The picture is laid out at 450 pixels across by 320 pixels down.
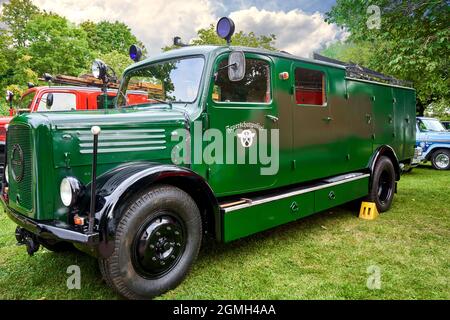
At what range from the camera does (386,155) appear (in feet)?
19.0

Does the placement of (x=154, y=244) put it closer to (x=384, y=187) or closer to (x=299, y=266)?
(x=299, y=266)

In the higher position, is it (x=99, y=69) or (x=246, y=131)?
(x=99, y=69)

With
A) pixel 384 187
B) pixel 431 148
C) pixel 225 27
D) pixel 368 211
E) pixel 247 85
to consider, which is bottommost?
pixel 368 211

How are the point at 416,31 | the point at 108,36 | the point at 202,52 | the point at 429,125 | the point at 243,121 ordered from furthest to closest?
the point at 108,36 < the point at 429,125 < the point at 416,31 < the point at 243,121 < the point at 202,52

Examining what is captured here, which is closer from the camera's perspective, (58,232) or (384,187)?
(58,232)

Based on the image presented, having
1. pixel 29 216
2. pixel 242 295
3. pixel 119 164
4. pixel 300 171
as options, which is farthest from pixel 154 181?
pixel 300 171

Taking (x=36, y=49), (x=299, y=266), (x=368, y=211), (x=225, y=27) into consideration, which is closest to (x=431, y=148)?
(x=368, y=211)

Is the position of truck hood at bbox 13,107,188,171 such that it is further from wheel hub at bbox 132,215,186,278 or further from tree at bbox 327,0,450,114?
tree at bbox 327,0,450,114

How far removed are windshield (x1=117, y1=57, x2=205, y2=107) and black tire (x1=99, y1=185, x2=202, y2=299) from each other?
39.2 inches

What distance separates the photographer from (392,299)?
291 cm

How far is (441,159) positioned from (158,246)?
11.4 m

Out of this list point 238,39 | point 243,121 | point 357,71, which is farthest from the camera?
point 238,39

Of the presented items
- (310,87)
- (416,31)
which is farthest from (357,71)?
(416,31)
